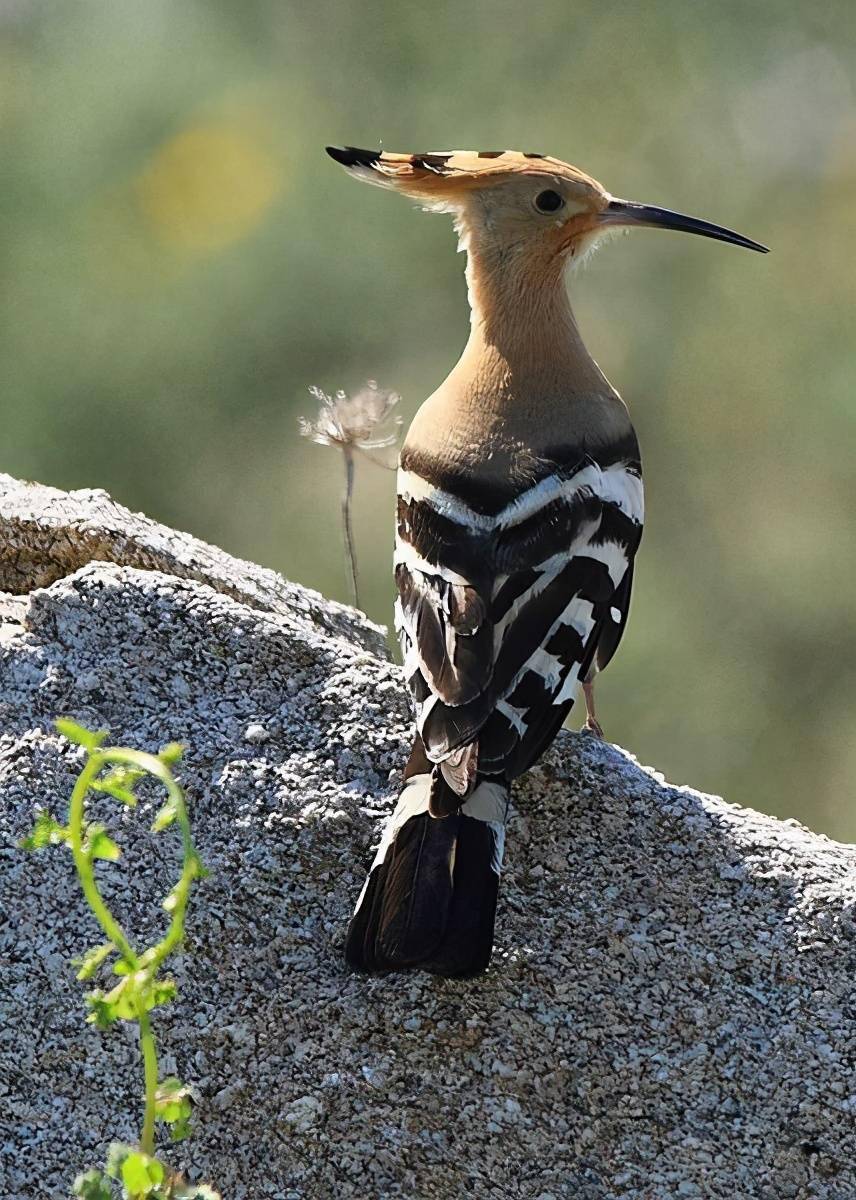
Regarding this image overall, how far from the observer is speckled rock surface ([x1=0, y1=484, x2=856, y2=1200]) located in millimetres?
2012

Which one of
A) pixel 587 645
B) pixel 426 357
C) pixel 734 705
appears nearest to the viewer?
pixel 587 645

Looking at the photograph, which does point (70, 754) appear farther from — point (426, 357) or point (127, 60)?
point (127, 60)

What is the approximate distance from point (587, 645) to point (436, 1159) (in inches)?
42.0

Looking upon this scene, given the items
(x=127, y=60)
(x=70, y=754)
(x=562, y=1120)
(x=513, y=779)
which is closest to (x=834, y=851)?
(x=513, y=779)

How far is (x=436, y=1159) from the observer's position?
200 centimetres

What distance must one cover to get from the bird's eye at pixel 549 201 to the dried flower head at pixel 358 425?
2.00 feet

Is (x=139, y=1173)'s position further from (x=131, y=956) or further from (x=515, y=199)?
(x=515, y=199)

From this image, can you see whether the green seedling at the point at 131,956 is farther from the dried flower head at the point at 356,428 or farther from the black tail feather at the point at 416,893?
the dried flower head at the point at 356,428

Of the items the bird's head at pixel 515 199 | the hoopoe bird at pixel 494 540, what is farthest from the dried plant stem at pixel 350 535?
the bird's head at pixel 515 199

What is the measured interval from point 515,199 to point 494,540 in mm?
1003

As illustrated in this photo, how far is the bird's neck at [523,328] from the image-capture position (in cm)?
322

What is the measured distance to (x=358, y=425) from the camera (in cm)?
375

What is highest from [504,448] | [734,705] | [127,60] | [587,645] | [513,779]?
[127,60]

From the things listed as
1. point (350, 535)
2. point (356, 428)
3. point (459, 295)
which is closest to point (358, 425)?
point (356, 428)
